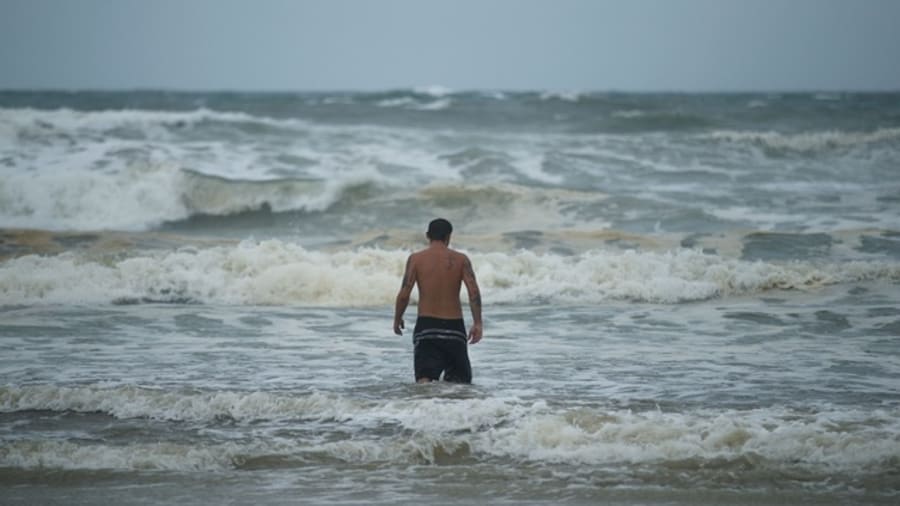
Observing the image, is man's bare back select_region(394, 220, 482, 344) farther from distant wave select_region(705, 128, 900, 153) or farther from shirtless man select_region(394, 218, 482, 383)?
distant wave select_region(705, 128, 900, 153)

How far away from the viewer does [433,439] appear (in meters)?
6.61

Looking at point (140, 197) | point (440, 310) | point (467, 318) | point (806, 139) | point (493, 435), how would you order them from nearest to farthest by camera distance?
1. point (493, 435)
2. point (440, 310)
3. point (467, 318)
4. point (140, 197)
5. point (806, 139)

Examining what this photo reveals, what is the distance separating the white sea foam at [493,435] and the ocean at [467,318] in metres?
0.02

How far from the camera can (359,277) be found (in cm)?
1327

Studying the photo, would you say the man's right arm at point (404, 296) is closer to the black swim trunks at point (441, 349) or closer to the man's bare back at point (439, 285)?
the man's bare back at point (439, 285)

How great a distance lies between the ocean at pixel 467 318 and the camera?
20.3 feet

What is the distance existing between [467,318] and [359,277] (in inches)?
87.7

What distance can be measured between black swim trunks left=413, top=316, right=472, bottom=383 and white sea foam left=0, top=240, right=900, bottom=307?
4.82 meters

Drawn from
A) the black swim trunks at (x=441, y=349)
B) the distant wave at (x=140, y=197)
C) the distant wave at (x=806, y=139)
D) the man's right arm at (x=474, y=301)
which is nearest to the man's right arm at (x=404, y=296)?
the black swim trunks at (x=441, y=349)

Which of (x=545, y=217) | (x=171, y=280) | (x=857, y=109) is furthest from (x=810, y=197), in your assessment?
(x=857, y=109)

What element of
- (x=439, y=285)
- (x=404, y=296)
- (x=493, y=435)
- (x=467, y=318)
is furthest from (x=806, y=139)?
(x=493, y=435)

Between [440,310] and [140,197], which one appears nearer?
[440,310]

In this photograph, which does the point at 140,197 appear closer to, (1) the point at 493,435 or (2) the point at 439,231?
(2) the point at 439,231

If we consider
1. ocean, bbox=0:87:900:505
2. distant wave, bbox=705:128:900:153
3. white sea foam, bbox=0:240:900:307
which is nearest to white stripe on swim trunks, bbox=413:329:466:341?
ocean, bbox=0:87:900:505
